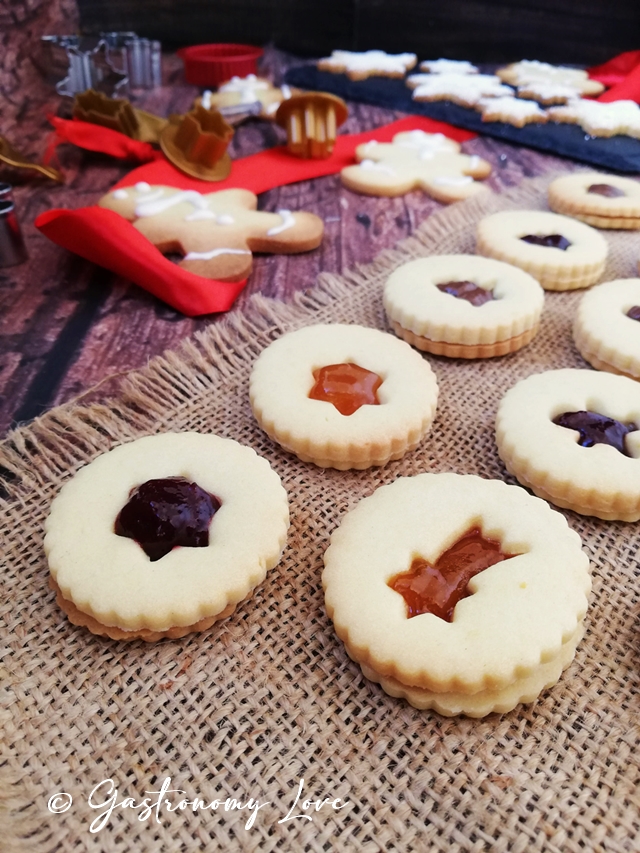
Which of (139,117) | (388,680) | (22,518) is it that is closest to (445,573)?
(388,680)

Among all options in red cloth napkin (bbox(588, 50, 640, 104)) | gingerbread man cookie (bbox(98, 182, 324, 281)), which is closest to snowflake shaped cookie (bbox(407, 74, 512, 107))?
red cloth napkin (bbox(588, 50, 640, 104))

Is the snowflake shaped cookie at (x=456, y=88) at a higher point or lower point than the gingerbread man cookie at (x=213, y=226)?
higher

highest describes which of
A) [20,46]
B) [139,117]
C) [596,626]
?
[20,46]

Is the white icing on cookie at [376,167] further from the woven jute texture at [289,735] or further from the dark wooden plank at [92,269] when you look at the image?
the woven jute texture at [289,735]

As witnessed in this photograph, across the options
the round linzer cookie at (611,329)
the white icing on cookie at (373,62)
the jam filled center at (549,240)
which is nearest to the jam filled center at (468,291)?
the round linzer cookie at (611,329)

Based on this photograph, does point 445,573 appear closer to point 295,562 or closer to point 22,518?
point 295,562
